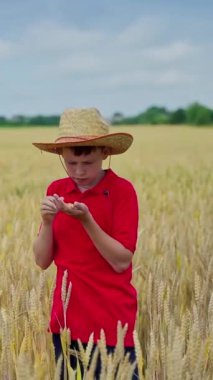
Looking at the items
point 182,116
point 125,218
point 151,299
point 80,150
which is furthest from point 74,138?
point 182,116

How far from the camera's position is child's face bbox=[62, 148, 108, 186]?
2109mm

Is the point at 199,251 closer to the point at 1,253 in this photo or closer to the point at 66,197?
the point at 1,253

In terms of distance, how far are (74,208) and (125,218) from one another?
0.71 feet

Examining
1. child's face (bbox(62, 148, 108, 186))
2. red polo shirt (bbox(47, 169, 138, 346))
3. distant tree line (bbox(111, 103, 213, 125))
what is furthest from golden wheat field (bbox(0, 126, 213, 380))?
distant tree line (bbox(111, 103, 213, 125))

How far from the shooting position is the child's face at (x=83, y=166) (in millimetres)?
2109

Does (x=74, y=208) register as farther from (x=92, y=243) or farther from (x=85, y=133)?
(x=85, y=133)

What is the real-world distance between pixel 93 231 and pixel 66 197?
0.20 meters

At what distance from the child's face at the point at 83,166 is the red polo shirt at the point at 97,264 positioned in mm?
35

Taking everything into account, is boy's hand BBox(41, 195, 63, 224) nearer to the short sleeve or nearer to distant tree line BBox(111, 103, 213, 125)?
the short sleeve

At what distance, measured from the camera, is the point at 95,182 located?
218 cm

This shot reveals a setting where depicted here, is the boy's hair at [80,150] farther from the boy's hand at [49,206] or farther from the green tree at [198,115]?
the green tree at [198,115]

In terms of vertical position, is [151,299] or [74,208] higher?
[74,208]

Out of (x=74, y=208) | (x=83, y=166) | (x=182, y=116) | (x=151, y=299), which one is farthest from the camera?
(x=182, y=116)

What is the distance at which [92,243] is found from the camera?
213 cm
